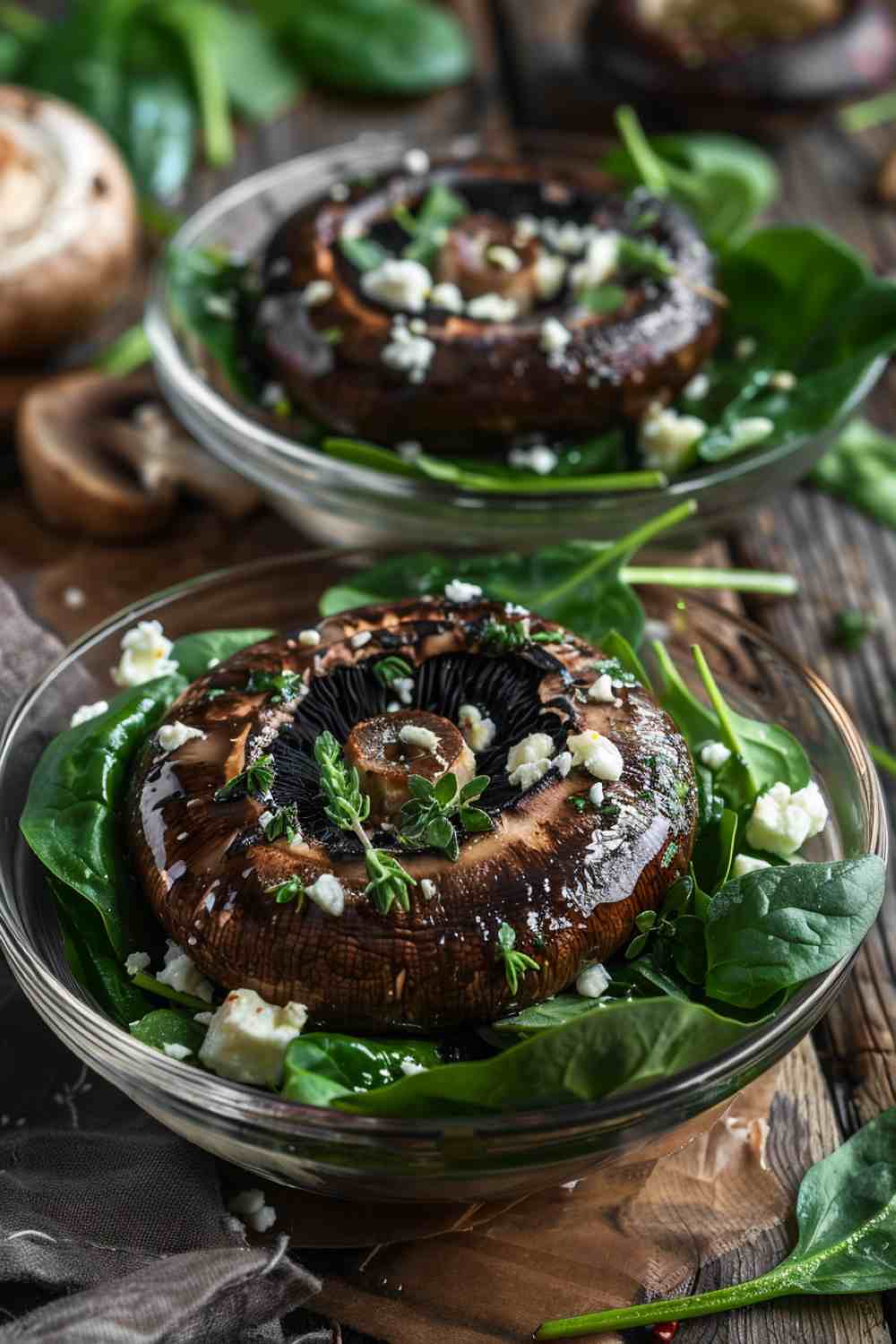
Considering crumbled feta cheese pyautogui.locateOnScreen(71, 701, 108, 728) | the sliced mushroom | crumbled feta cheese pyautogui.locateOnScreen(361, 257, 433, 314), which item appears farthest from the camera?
the sliced mushroom

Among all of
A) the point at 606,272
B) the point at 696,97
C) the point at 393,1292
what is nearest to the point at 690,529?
the point at 606,272

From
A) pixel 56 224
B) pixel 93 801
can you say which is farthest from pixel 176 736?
pixel 56 224

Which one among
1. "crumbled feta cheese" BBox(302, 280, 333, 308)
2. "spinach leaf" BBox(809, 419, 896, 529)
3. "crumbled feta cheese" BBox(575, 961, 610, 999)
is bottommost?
"spinach leaf" BBox(809, 419, 896, 529)

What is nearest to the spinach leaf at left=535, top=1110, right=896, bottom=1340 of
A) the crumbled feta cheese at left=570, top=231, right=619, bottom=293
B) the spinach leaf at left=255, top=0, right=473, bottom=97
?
the crumbled feta cheese at left=570, top=231, right=619, bottom=293

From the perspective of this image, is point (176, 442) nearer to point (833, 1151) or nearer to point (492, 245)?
point (492, 245)

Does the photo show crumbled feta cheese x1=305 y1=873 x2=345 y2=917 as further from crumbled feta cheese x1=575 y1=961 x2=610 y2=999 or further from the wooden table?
the wooden table
